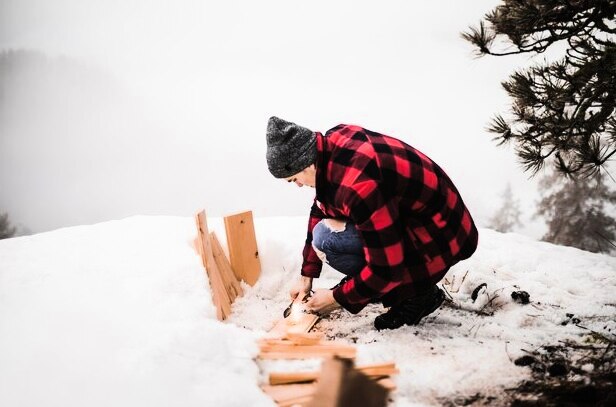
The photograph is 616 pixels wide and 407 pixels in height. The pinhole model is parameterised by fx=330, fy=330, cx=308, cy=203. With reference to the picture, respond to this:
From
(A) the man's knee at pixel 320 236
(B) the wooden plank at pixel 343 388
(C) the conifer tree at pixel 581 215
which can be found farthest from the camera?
(C) the conifer tree at pixel 581 215

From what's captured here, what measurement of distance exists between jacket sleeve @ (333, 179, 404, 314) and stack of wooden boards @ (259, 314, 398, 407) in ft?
1.14

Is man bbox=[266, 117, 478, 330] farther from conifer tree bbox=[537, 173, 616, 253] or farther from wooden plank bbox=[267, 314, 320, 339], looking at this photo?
conifer tree bbox=[537, 173, 616, 253]

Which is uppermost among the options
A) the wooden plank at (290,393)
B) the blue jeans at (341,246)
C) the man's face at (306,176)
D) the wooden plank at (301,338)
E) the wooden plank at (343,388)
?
the man's face at (306,176)

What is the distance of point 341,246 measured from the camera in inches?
80.7

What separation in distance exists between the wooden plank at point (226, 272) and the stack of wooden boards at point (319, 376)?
0.58m

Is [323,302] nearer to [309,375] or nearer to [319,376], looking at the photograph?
[309,375]

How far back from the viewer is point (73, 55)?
179375 mm

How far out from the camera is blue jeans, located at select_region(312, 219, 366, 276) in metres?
2.03

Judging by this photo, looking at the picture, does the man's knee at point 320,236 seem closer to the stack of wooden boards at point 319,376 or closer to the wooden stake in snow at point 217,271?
the stack of wooden boards at point 319,376

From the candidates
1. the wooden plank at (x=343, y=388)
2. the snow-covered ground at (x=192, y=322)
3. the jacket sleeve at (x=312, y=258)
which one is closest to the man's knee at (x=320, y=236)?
the jacket sleeve at (x=312, y=258)

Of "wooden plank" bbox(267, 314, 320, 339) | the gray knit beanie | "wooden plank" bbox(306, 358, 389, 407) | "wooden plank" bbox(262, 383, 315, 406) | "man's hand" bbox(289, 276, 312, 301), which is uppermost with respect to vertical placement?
the gray knit beanie

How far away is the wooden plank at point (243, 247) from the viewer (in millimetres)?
2729

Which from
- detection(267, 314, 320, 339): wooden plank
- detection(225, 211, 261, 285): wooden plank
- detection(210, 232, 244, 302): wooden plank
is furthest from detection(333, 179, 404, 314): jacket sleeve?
detection(225, 211, 261, 285): wooden plank

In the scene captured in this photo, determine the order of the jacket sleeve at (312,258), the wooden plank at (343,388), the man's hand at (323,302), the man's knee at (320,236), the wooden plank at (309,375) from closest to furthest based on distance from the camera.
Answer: the wooden plank at (343,388) < the wooden plank at (309,375) < the man's hand at (323,302) < the man's knee at (320,236) < the jacket sleeve at (312,258)
